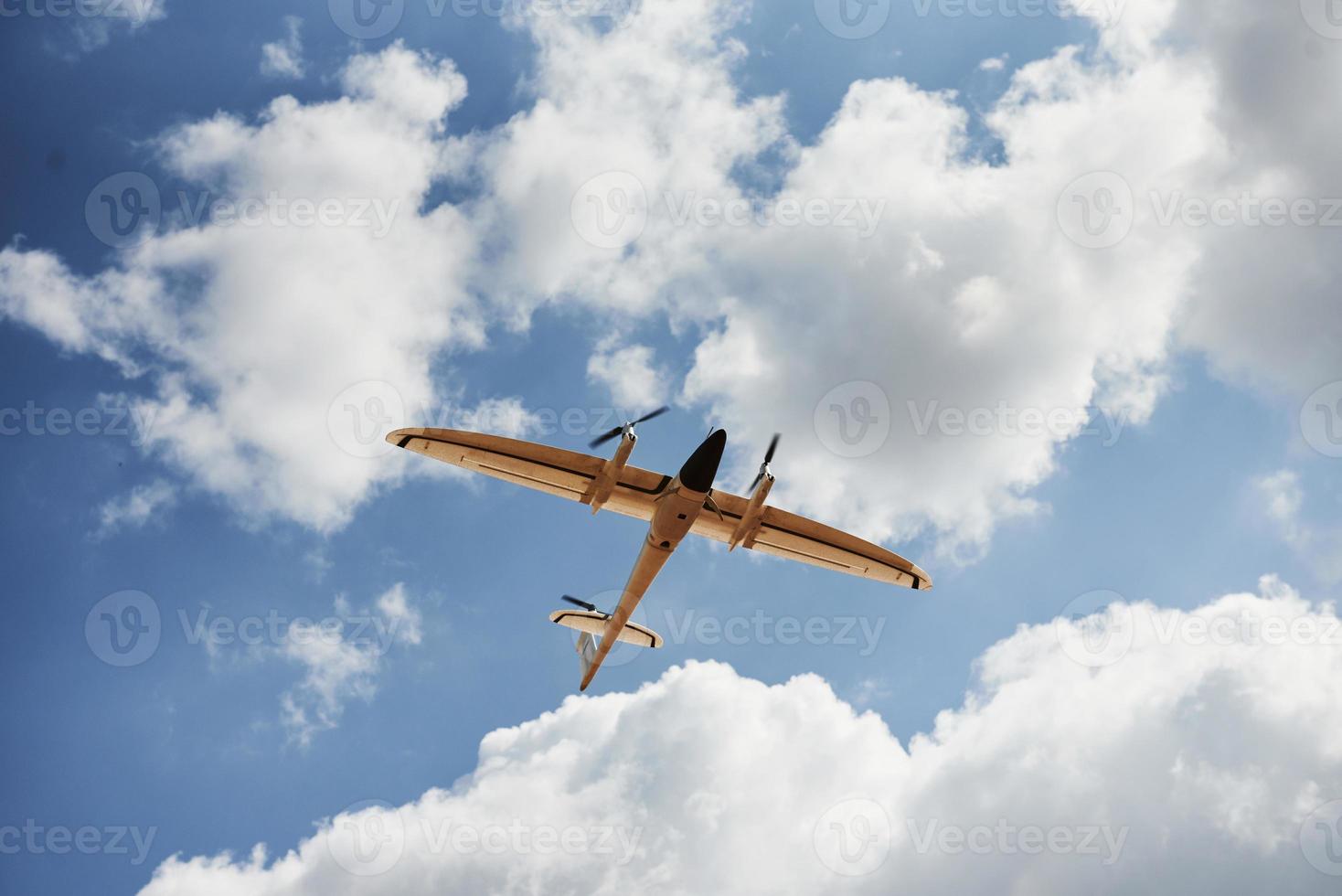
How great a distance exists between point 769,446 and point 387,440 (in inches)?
621

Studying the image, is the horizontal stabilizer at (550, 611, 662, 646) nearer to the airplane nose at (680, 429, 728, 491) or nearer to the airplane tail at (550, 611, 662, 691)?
the airplane tail at (550, 611, 662, 691)

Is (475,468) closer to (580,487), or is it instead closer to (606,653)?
(580,487)

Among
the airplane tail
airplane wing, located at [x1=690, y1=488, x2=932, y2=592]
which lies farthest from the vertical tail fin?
airplane wing, located at [x1=690, y1=488, x2=932, y2=592]

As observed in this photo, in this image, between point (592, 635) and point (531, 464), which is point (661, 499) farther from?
point (592, 635)

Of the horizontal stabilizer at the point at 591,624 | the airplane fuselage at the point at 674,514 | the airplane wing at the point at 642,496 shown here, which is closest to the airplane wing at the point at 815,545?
the airplane wing at the point at 642,496

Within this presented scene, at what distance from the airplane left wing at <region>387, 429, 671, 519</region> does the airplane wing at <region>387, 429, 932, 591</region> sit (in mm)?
38

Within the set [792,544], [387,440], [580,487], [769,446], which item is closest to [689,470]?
[769,446]

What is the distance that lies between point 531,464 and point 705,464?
8204 mm

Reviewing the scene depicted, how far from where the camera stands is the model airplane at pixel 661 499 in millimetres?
32906

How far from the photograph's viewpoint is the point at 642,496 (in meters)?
36.3

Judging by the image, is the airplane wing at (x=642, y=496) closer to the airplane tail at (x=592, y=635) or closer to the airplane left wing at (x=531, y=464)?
the airplane left wing at (x=531, y=464)

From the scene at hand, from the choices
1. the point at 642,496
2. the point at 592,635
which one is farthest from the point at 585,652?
the point at 642,496

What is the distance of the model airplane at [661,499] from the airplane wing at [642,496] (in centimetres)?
4

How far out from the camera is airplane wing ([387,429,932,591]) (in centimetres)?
3444
